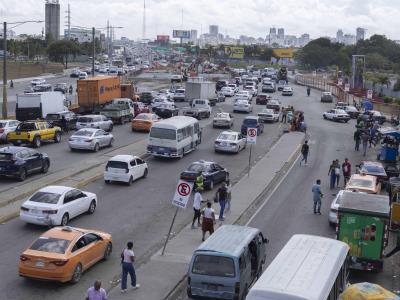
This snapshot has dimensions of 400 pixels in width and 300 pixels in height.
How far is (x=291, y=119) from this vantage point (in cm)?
5503

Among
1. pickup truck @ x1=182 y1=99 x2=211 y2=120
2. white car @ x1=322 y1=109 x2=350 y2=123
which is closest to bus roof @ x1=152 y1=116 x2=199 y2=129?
pickup truck @ x1=182 y1=99 x2=211 y2=120

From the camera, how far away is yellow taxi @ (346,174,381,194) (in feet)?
88.7

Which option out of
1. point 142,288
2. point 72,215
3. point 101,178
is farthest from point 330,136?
point 142,288

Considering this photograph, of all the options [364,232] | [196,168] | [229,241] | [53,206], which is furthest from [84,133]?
[229,241]

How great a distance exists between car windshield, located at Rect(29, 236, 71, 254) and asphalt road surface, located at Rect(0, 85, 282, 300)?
0.92 metres

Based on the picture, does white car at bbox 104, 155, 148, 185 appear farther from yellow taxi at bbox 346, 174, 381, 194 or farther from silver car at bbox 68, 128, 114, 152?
yellow taxi at bbox 346, 174, 381, 194

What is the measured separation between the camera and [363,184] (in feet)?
91.7

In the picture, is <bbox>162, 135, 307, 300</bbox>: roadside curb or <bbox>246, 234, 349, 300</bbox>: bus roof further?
<bbox>162, 135, 307, 300</bbox>: roadside curb

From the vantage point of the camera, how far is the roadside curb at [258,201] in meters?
17.1

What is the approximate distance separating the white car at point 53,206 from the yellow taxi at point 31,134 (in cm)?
1535

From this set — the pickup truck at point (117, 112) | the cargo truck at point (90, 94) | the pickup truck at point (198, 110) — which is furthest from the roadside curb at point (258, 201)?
the cargo truck at point (90, 94)

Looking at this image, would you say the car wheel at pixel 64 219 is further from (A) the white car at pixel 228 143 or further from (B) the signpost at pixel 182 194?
(A) the white car at pixel 228 143

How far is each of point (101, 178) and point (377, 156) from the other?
63.5ft

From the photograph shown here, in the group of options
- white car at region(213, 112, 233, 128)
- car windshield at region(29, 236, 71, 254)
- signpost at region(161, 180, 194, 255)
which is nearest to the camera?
car windshield at region(29, 236, 71, 254)
